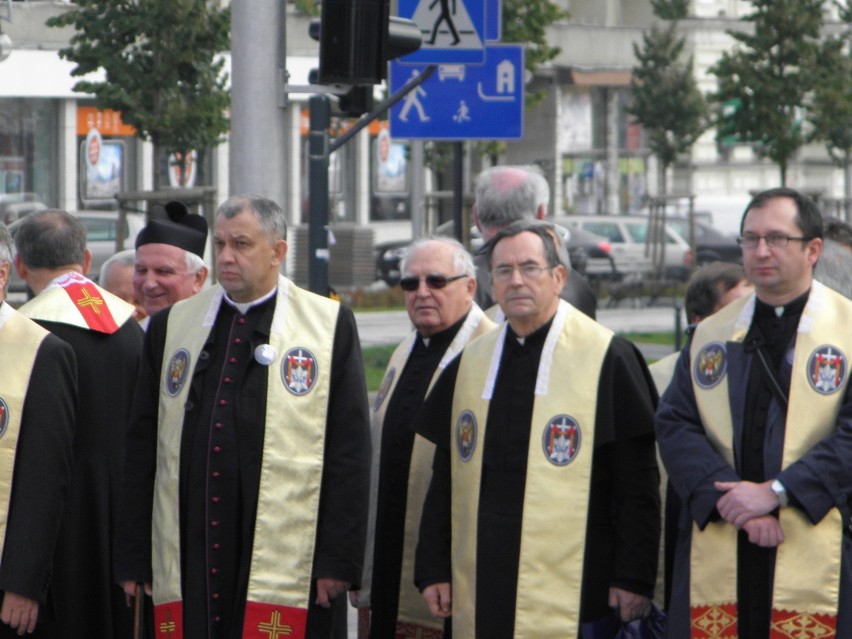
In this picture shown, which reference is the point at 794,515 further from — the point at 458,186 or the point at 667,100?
the point at 667,100

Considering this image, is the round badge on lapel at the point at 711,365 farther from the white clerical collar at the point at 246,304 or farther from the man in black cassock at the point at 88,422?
the man in black cassock at the point at 88,422

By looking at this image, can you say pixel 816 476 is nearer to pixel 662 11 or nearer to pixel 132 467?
pixel 132 467

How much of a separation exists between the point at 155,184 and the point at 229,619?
1398 centimetres

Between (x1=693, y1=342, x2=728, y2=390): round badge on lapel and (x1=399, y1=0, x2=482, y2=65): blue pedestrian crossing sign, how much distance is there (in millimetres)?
4435

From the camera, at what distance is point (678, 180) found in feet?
163

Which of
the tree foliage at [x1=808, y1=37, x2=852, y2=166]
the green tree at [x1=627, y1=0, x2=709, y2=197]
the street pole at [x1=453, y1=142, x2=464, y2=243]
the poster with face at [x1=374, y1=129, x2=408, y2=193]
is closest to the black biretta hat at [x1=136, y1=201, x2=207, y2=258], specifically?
the street pole at [x1=453, y1=142, x2=464, y2=243]

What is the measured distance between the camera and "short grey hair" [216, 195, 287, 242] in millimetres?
5680

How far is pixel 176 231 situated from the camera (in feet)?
22.7

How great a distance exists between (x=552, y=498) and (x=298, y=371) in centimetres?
101

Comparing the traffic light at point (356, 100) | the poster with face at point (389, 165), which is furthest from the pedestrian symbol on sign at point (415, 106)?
the poster with face at point (389, 165)

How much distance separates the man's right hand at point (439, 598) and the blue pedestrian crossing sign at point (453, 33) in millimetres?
4499

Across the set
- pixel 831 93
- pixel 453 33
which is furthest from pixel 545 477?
pixel 831 93

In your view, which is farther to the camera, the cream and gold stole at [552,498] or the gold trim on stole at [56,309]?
the gold trim on stole at [56,309]

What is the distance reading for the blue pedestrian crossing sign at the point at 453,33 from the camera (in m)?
9.34
